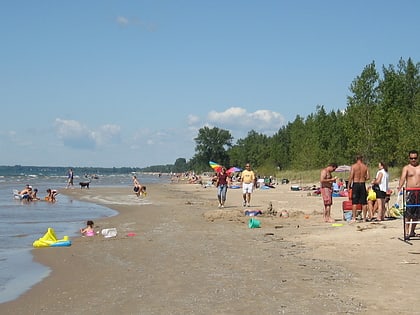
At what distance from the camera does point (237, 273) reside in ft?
28.7

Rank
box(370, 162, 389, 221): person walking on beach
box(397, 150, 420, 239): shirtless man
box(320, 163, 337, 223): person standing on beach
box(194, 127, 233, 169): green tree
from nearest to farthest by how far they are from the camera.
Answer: box(397, 150, 420, 239): shirtless man → box(370, 162, 389, 221): person walking on beach → box(320, 163, 337, 223): person standing on beach → box(194, 127, 233, 169): green tree

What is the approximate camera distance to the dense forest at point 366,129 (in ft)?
153

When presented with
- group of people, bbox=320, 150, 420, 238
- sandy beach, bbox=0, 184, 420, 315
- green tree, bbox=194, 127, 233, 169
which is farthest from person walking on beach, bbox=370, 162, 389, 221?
green tree, bbox=194, 127, 233, 169

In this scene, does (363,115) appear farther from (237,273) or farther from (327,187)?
(237,273)

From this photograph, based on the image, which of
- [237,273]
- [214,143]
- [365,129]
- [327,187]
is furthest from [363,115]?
[214,143]

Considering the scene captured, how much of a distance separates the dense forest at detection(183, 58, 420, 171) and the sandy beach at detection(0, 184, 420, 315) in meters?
31.1

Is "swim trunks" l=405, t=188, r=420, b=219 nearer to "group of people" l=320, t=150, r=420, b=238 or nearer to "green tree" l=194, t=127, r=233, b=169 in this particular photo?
"group of people" l=320, t=150, r=420, b=238

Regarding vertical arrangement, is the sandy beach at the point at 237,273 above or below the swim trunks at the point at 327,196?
below

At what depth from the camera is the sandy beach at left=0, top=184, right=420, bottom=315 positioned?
6.75 m

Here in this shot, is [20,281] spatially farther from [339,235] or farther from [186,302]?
[339,235]

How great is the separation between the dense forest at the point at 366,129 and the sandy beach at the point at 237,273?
31.1 meters

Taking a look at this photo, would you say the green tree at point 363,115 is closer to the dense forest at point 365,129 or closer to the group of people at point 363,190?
the dense forest at point 365,129

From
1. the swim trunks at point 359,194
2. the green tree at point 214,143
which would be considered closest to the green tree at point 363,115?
the swim trunks at point 359,194

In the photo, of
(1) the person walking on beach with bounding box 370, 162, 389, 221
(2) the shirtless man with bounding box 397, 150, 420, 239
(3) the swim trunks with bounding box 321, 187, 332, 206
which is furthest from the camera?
(3) the swim trunks with bounding box 321, 187, 332, 206
